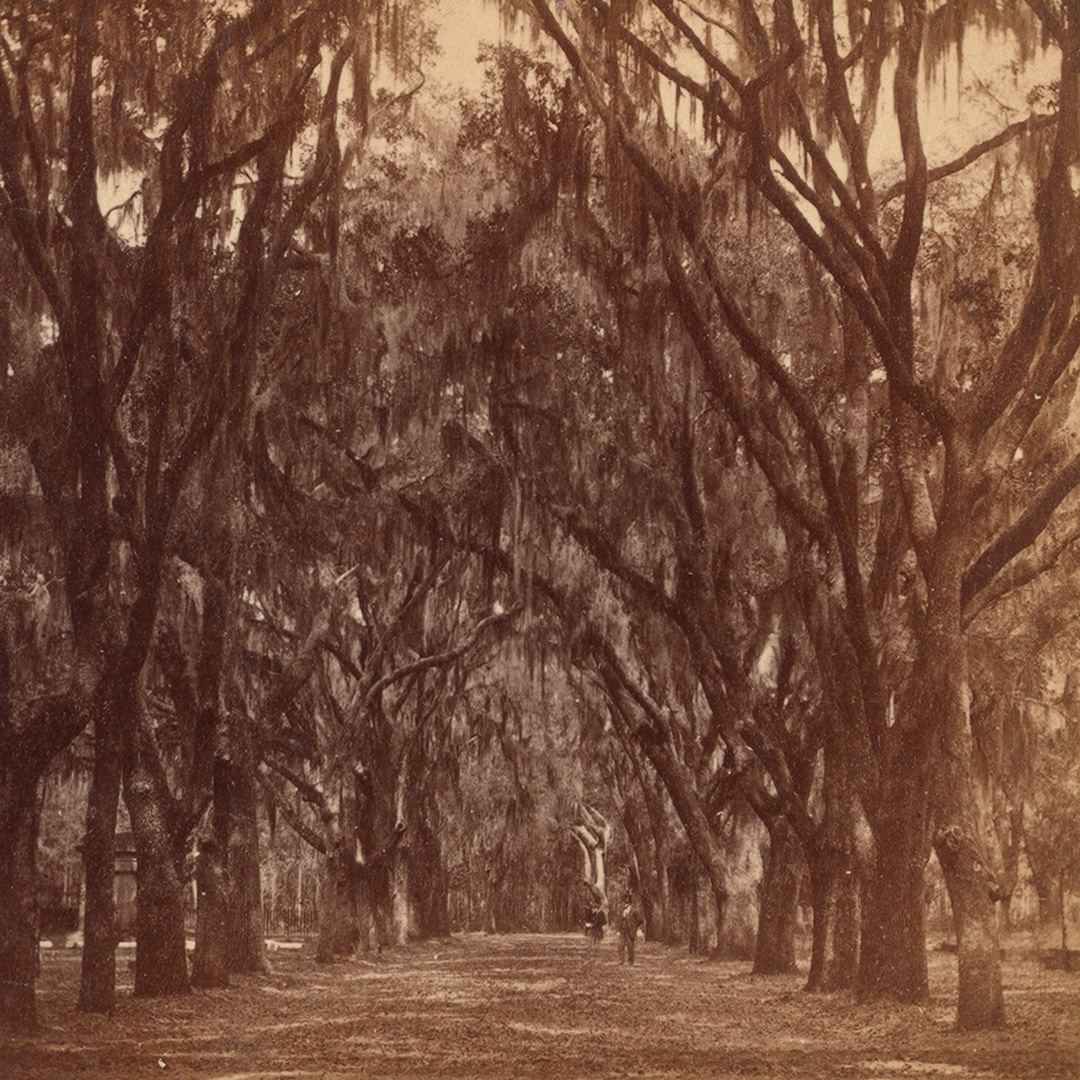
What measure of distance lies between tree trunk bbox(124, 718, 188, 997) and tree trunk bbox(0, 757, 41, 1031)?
7.14 feet

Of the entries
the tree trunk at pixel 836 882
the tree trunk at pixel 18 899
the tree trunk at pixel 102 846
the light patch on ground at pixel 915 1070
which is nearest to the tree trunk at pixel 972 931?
the light patch on ground at pixel 915 1070

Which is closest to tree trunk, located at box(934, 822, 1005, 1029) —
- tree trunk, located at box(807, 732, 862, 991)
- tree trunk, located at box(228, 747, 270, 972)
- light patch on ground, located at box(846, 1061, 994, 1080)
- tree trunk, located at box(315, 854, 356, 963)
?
light patch on ground, located at box(846, 1061, 994, 1080)

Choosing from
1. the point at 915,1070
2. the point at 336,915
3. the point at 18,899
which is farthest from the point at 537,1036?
the point at 336,915

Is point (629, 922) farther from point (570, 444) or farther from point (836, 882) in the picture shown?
point (570, 444)

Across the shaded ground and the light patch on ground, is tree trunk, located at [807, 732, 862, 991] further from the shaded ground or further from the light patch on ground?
the light patch on ground

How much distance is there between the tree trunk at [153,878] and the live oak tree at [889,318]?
17.1 feet

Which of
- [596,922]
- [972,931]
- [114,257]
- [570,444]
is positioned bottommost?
[596,922]

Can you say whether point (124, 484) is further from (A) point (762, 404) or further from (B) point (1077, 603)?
(B) point (1077, 603)

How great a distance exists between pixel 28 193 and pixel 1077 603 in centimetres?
760

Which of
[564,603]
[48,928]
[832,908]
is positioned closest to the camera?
[832,908]

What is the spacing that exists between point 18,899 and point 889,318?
665 cm

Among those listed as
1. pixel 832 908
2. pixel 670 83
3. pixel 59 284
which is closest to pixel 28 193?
pixel 59 284

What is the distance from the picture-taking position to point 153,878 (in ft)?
39.9

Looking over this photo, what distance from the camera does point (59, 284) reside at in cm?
1036
